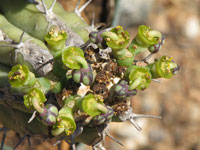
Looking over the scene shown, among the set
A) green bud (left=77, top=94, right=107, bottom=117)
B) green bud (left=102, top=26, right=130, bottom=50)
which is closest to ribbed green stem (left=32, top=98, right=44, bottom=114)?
green bud (left=77, top=94, right=107, bottom=117)

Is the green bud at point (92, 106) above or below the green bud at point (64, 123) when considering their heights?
above

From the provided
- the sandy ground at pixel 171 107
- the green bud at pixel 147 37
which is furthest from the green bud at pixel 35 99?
the sandy ground at pixel 171 107

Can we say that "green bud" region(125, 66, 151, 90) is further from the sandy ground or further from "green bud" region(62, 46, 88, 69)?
the sandy ground

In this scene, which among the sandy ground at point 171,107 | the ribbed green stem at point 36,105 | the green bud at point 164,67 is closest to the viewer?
the ribbed green stem at point 36,105

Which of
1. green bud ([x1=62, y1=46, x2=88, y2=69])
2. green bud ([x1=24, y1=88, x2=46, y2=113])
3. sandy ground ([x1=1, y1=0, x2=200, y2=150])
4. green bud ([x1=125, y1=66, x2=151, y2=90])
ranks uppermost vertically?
green bud ([x1=62, y1=46, x2=88, y2=69])

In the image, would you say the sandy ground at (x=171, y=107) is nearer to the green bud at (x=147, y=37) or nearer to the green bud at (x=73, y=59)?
the green bud at (x=147, y=37)

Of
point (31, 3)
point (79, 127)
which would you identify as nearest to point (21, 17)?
point (31, 3)

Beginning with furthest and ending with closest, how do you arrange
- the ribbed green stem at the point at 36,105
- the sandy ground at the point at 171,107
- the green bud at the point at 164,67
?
1. the sandy ground at the point at 171,107
2. the green bud at the point at 164,67
3. the ribbed green stem at the point at 36,105

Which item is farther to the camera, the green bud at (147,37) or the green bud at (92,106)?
the green bud at (147,37)

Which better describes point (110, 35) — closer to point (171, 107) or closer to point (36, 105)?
point (36, 105)
